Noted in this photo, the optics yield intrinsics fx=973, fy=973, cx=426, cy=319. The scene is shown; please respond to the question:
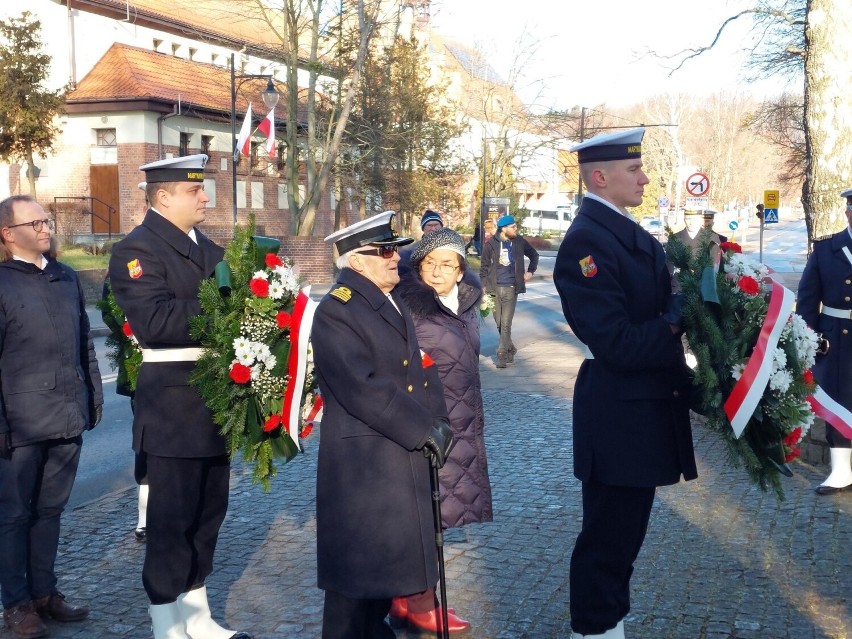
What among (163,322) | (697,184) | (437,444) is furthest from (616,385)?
(697,184)

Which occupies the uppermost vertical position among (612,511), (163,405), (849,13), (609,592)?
(849,13)

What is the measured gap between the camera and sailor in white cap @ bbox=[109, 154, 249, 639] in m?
4.09

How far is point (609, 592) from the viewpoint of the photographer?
3891mm

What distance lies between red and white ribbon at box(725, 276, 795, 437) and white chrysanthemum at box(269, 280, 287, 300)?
188 cm

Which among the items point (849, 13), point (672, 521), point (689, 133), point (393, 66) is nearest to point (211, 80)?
point (393, 66)

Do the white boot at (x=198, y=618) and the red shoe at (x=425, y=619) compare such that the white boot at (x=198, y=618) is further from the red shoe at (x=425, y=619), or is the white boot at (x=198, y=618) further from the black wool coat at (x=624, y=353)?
the black wool coat at (x=624, y=353)

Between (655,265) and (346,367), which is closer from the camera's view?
(346,367)

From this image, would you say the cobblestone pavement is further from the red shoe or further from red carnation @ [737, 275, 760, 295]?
red carnation @ [737, 275, 760, 295]

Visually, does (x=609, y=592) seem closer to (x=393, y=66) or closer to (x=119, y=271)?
(x=119, y=271)

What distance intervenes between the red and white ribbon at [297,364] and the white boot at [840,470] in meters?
4.29

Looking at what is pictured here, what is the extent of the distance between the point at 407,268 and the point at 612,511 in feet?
5.99

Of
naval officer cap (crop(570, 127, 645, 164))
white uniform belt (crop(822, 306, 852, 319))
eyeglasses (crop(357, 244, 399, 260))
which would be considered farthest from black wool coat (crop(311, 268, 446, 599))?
white uniform belt (crop(822, 306, 852, 319))

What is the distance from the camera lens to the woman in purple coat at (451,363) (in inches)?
190

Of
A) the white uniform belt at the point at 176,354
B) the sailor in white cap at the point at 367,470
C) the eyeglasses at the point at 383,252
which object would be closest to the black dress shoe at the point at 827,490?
the sailor in white cap at the point at 367,470
